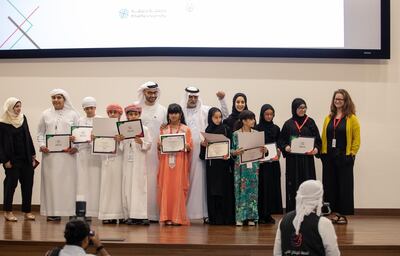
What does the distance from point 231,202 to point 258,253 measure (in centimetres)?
147

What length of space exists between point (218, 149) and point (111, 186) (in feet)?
4.23

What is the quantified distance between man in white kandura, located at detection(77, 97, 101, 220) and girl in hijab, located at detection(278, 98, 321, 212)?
7.03ft

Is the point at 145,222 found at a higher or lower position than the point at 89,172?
lower

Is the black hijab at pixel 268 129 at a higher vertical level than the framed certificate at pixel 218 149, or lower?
higher

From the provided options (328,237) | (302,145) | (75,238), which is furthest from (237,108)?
(75,238)

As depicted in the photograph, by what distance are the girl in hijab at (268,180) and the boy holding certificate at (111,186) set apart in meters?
1.58

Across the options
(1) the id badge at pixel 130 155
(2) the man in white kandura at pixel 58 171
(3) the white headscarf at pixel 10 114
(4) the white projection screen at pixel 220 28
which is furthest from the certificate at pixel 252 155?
(3) the white headscarf at pixel 10 114

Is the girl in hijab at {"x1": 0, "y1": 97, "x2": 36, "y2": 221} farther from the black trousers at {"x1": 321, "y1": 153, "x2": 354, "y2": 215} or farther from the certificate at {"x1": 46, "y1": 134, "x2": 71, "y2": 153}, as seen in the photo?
the black trousers at {"x1": 321, "y1": 153, "x2": 354, "y2": 215}

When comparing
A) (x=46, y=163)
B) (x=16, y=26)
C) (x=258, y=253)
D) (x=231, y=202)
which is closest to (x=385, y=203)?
(x=231, y=202)

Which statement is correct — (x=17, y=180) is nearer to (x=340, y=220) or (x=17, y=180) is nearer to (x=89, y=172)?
(x=89, y=172)

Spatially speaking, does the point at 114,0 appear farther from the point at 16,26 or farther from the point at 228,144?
the point at 228,144

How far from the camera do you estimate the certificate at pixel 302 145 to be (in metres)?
6.88

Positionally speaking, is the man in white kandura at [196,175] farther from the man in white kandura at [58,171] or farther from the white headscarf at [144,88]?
the man in white kandura at [58,171]

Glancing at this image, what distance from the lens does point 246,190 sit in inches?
265
